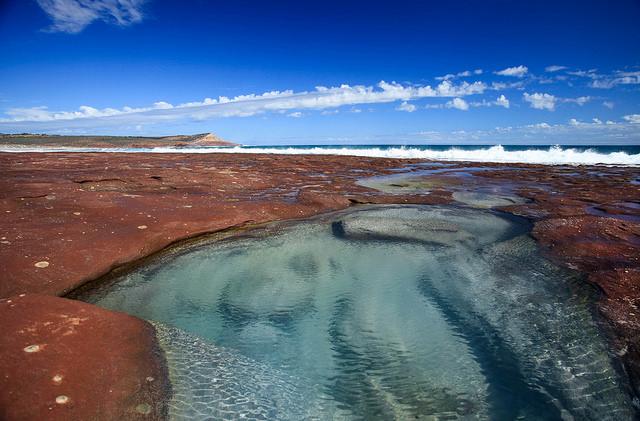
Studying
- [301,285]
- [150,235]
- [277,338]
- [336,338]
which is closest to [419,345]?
[336,338]

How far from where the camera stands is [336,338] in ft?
14.1

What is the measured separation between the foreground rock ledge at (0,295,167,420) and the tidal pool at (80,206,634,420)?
0.28m

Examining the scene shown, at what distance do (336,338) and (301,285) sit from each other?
1557 millimetres

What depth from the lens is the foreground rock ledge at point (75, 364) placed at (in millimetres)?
2834

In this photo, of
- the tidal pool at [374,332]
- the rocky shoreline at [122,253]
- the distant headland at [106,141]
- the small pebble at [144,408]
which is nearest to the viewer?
the small pebble at [144,408]

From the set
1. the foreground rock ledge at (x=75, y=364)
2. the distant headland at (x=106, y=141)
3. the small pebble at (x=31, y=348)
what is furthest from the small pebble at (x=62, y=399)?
the distant headland at (x=106, y=141)

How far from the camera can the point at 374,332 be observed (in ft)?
14.5

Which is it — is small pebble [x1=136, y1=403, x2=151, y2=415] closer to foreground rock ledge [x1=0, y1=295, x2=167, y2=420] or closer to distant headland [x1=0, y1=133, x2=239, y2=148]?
foreground rock ledge [x1=0, y1=295, x2=167, y2=420]

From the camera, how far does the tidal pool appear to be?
3281 millimetres

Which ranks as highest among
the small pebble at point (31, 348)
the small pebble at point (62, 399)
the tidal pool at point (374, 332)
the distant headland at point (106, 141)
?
the distant headland at point (106, 141)

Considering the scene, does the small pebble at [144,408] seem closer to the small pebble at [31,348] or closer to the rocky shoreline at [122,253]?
the rocky shoreline at [122,253]

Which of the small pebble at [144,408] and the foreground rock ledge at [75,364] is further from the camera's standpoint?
the small pebble at [144,408]

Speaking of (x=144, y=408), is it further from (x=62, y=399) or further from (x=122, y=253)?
(x=122, y=253)

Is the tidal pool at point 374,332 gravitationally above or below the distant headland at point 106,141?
below
